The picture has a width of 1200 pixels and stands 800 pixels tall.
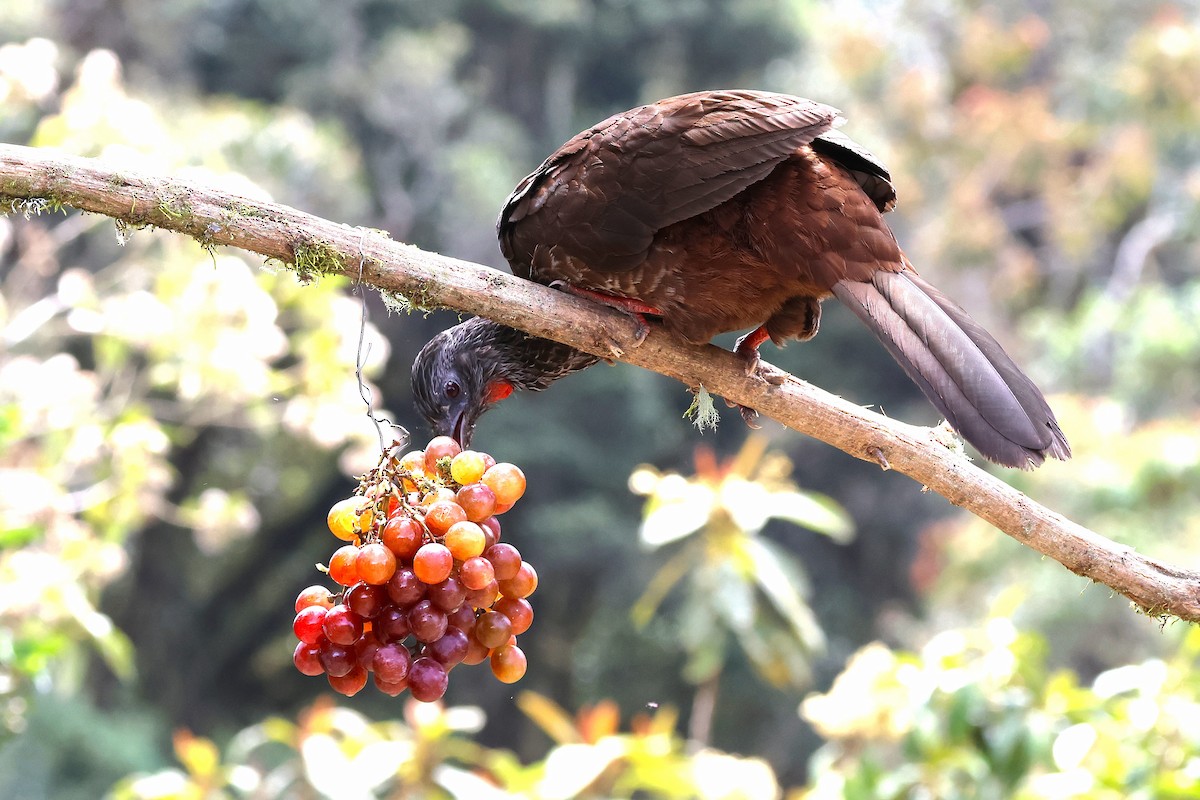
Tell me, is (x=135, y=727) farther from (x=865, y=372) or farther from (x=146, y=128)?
(x=865, y=372)

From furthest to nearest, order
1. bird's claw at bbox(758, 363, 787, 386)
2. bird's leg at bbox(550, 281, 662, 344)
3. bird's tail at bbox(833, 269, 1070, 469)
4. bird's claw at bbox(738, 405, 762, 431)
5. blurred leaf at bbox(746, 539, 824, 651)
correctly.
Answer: blurred leaf at bbox(746, 539, 824, 651) < bird's claw at bbox(738, 405, 762, 431) < bird's leg at bbox(550, 281, 662, 344) < bird's claw at bbox(758, 363, 787, 386) < bird's tail at bbox(833, 269, 1070, 469)

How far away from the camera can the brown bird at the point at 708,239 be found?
2047mm

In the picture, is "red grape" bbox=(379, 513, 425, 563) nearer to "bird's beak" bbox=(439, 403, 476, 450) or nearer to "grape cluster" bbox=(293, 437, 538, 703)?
"grape cluster" bbox=(293, 437, 538, 703)

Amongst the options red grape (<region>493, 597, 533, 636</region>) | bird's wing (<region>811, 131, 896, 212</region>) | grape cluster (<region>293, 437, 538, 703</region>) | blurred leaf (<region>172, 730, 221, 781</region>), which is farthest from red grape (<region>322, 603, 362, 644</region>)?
blurred leaf (<region>172, 730, 221, 781</region>)

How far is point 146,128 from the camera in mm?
3359

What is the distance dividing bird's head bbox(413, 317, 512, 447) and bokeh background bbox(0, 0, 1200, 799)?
985 millimetres

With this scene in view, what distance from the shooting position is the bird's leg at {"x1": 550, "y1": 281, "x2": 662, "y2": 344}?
2.11 meters

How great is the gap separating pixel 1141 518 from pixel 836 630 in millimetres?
5690

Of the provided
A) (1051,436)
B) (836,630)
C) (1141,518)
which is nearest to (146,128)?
(1051,436)

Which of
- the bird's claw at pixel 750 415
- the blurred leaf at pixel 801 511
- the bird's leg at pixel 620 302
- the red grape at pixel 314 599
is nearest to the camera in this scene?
the red grape at pixel 314 599

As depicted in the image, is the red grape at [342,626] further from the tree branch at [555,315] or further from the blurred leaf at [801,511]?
the blurred leaf at [801,511]

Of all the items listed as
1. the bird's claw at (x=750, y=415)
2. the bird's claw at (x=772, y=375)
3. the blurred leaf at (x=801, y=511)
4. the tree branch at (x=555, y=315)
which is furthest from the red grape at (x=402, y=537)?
the blurred leaf at (x=801, y=511)

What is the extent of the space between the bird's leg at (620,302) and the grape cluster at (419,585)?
1.94ft

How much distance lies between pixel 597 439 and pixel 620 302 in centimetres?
908
